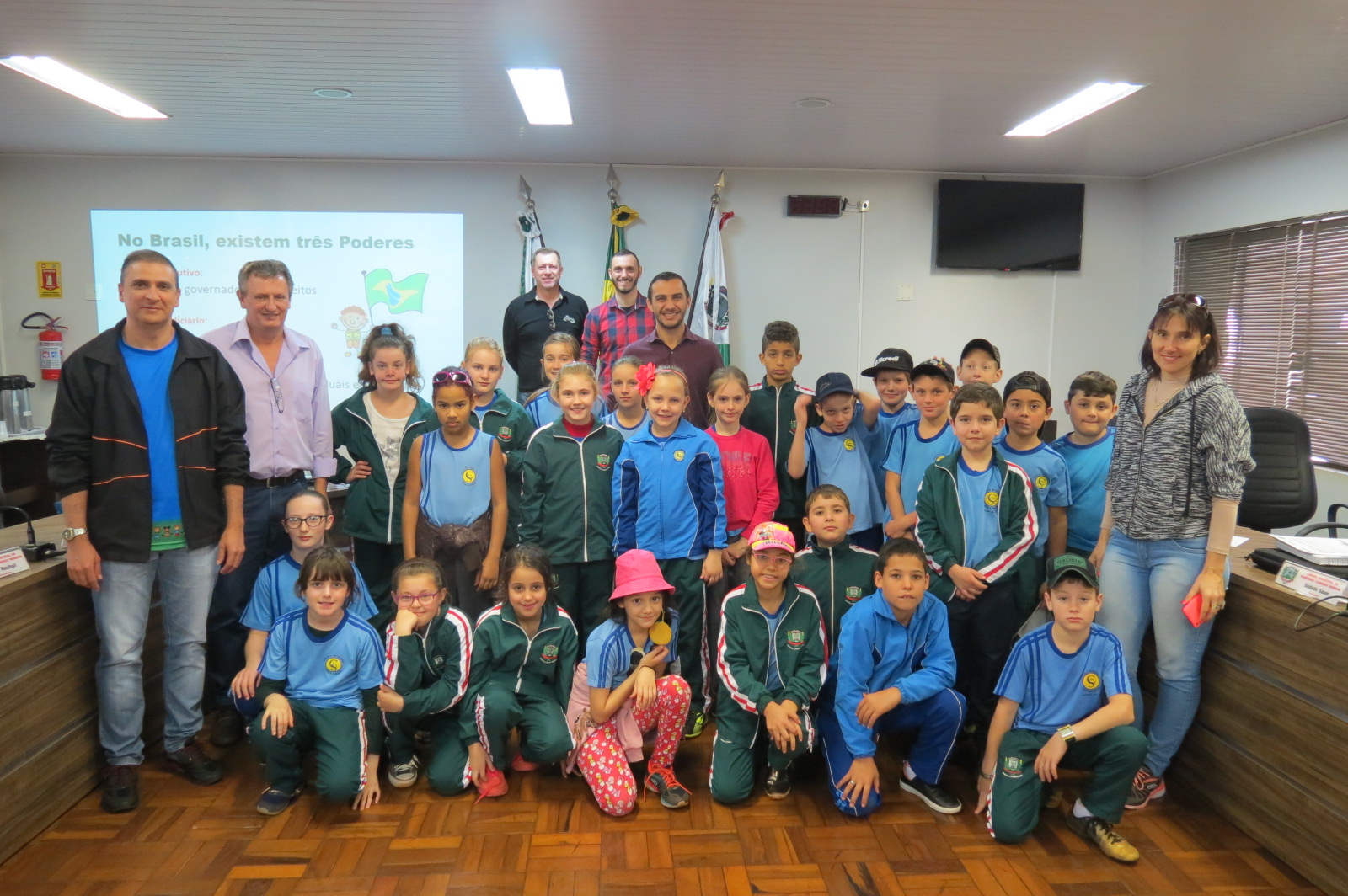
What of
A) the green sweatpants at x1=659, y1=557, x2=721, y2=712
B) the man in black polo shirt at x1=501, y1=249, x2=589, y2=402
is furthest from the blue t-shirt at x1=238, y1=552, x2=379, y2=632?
the man in black polo shirt at x1=501, y1=249, x2=589, y2=402

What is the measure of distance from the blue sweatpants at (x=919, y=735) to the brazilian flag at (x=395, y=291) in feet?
14.4

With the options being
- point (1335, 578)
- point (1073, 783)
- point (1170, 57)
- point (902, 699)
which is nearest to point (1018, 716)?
point (902, 699)

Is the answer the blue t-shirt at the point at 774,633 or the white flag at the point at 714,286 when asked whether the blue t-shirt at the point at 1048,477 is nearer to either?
the blue t-shirt at the point at 774,633

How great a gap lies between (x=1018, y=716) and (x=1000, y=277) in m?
4.42

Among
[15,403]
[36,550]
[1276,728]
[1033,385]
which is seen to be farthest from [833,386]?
[15,403]

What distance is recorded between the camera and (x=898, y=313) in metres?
6.03

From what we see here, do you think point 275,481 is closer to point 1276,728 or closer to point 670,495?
point 670,495

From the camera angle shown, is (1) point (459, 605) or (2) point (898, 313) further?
(2) point (898, 313)

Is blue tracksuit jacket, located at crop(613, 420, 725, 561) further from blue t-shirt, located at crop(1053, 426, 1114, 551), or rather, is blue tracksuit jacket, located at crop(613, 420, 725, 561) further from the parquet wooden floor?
blue t-shirt, located at crop(1053, 426, 1114, 551)

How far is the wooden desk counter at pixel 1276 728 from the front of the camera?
2088 millimetres

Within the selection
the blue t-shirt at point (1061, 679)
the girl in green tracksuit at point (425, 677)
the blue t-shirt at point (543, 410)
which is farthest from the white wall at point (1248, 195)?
the girl in green tracksuit at point (425, 677)

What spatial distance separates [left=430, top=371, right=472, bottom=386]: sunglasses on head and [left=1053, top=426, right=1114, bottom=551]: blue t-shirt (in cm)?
215

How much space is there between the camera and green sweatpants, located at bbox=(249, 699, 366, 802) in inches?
95.1

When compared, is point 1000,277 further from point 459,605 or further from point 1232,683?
point 459,605
